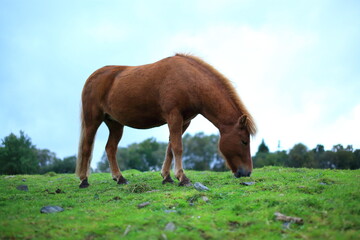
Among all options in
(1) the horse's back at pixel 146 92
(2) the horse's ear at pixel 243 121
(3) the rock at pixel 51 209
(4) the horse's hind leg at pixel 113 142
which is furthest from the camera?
(4) the horse's hind leg at pixel 113 142

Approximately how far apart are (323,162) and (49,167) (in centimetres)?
3775

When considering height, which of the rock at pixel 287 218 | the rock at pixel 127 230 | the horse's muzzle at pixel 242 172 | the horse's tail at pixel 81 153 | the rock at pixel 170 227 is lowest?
the rock at pixel 127 230

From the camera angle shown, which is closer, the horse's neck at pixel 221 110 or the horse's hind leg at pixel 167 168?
the horse's neck at pixel 221 110

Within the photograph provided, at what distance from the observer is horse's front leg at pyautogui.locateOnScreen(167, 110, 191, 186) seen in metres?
8.28

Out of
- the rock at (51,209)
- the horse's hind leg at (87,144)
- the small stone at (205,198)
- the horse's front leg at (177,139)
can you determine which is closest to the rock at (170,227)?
the small stone at (205,198)

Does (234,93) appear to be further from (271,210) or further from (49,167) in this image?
(49,167)

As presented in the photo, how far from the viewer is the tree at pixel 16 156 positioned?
1356 inches

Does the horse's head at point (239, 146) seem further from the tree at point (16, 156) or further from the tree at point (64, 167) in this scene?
the tree at point (64, 167)

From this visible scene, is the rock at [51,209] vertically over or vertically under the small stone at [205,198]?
under

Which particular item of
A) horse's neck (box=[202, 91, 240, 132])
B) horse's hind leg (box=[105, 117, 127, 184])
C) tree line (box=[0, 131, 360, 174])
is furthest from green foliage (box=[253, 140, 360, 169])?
horse's neck (box=[202, 91, 240, 132])

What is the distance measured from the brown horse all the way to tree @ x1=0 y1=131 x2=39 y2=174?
28.4m

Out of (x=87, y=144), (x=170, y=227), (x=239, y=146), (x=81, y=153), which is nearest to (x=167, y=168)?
(x=239, y=146)

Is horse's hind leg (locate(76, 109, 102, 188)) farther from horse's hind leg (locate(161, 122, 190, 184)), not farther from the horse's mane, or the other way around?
the horse's mane

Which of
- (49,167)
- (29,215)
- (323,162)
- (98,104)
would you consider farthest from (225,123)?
(49,167)
